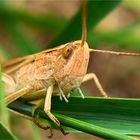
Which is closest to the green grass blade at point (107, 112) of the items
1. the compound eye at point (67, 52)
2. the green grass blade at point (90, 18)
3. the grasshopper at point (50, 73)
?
the grasshopper at point (50, 73)

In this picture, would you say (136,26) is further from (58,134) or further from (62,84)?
(62,84)

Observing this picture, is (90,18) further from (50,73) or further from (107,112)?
(107,112)

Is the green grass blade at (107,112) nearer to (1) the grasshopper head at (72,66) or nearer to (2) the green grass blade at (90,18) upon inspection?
(1) the grasshopper head at (72,66)

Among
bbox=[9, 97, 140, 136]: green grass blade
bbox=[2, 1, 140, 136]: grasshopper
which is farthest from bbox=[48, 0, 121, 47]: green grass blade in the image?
bbox=[9, 97, 140, 136]: green grass blade

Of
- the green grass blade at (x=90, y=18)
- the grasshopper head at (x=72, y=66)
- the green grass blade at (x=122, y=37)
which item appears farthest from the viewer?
the green grass blade at (x=122, y=37)

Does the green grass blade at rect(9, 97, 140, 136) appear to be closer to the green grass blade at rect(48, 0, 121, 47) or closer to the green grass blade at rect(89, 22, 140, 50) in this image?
the green grass blade at rect(48, 0, 121, 47)

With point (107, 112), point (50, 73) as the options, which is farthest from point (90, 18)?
point (107, 112)
